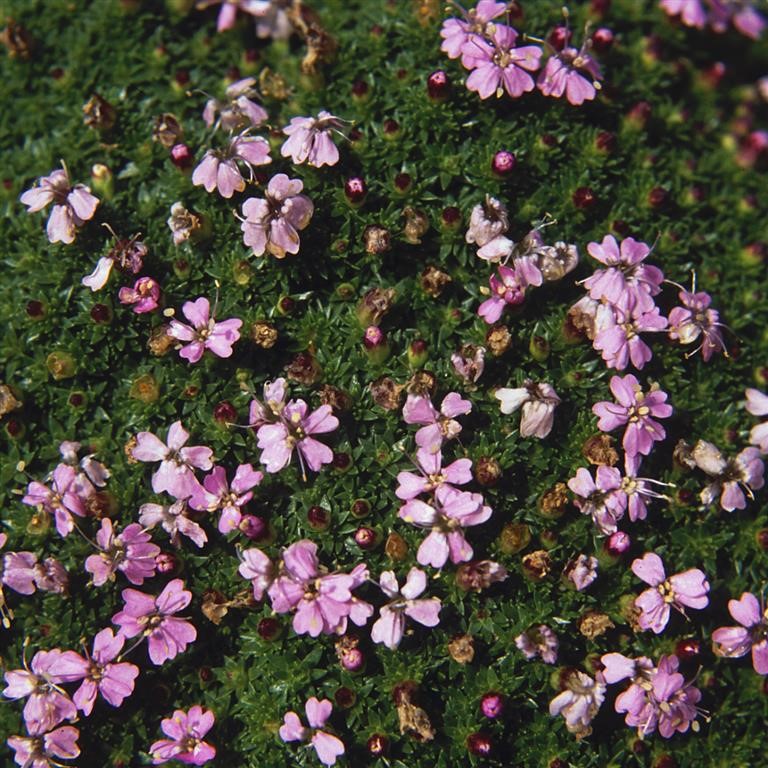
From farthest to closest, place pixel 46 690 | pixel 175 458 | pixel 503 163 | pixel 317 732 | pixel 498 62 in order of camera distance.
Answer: pixel 498 62
pixel 503 163
pixel 175 458
pixel 46 690
pixel 317 732

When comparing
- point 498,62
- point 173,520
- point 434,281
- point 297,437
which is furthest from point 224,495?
point 498,62

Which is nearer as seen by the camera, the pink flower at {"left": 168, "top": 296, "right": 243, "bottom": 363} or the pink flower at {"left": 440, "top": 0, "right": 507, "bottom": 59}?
the pink flower at {"left": 168, "top": 296, "right": 243, "bottom": 363}

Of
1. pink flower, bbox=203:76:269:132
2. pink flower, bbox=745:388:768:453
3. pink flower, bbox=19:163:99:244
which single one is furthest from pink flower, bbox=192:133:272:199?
pink flower, bbox=745:388:768:453

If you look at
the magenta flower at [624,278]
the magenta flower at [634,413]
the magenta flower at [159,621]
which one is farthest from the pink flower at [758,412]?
the magenta flower at [159,621]

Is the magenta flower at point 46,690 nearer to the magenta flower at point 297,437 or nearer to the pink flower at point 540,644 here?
the magenta flower at point 297,437

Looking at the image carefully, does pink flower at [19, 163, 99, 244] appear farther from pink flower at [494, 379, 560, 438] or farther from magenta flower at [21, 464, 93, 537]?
pink flower at [494, 379, 560, 438]

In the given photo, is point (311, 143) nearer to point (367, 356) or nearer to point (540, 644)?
point (367, 356)
